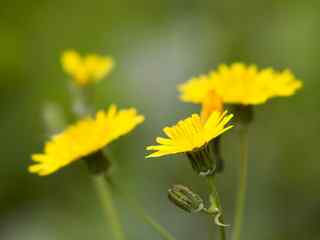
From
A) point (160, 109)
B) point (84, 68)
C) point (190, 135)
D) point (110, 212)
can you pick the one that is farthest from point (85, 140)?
point (160, 109)

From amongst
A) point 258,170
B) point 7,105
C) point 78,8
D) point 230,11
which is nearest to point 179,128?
point 258,170

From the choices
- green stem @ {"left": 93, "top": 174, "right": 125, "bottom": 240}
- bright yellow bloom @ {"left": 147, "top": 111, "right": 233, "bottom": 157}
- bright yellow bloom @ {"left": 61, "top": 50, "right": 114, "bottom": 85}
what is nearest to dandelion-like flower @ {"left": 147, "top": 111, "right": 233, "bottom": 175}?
bright yellow bloom @ {"left": 147, "top": 111, "right": 233, "bottom": 157}

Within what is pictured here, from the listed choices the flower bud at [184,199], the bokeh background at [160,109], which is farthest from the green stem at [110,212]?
the flower bud at [184,199]

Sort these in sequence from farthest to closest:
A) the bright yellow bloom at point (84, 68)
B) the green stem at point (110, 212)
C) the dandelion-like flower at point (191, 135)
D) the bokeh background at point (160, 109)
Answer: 1. the bokeh background at point (160, 109)
2. the bright yellow bloom at point (84, 68)
3. the green stem at point (110, 212)
4. the dandelion-like flower at point (191, 135)

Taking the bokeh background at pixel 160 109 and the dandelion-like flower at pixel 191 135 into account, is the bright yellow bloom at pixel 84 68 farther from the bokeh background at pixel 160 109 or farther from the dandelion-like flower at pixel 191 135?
the dandelion-like flower at pixel 191 135

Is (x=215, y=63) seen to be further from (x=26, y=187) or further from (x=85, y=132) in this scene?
(x=85, y=132)

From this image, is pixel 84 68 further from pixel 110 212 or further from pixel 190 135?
pixel 190 135
